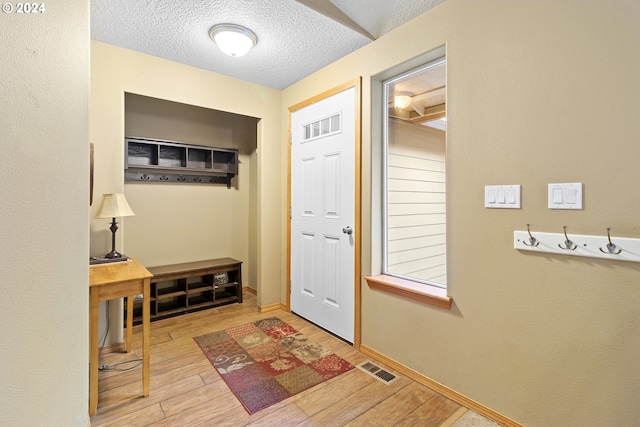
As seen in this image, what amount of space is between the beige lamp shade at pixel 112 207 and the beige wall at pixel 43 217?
1084 mm

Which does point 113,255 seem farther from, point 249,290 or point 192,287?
point 249,290

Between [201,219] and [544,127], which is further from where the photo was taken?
[201,219]

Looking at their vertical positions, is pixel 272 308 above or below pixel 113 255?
below

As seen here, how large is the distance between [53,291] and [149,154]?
2479 millimetres

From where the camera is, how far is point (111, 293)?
1738mm

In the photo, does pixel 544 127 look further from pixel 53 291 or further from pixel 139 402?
pixel 139 402

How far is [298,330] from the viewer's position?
2.77m

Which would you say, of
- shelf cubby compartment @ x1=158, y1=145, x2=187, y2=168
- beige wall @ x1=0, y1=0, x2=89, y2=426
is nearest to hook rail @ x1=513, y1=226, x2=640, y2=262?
beige wall @ x1=0, y1=0, x2=89, y2=426

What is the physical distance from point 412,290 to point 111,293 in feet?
5.87

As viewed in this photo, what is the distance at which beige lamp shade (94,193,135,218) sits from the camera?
7.24 feet

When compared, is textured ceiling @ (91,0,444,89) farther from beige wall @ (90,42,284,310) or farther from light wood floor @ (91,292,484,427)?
light wood floor @ (91,292,484,427)

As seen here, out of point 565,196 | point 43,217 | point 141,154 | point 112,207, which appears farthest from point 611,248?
point 141,154

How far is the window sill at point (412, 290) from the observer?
186 centimetres

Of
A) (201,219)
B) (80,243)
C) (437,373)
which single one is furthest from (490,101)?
(201,219)
